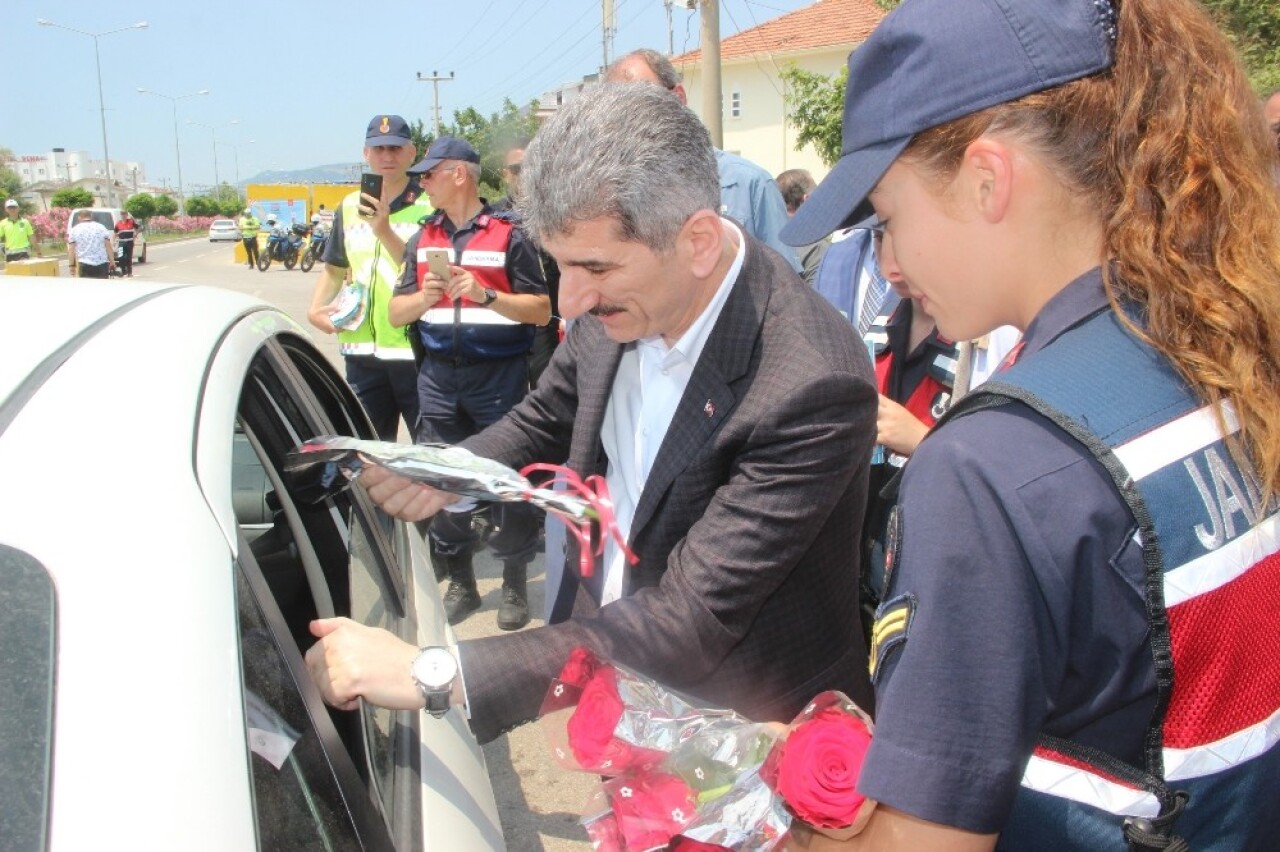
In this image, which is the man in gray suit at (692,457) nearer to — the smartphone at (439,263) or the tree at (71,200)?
the smartphone at (439,263)

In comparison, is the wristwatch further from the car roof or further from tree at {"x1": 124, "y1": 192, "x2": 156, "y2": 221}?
tree at {"x1": 124, "y1": 192, "x2": 156, "y2": 221}

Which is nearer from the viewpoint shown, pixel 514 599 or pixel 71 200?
pixel 514 599

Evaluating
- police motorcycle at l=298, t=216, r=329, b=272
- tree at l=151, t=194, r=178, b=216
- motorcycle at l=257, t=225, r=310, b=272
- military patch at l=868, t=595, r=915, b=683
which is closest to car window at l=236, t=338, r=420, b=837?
military patch at l=868, t=595, r=915, b=683

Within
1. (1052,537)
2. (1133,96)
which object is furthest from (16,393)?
(1133,96)

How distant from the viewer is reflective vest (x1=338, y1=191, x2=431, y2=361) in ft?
14.8

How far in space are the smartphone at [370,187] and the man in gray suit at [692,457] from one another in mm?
2926

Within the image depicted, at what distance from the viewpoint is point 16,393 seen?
1014mm

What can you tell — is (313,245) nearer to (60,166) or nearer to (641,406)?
(641,406)

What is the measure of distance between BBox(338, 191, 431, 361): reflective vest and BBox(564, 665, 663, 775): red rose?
342 centimetres

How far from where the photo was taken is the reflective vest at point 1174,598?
2.75ft

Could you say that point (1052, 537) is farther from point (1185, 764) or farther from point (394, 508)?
point (394, 508)

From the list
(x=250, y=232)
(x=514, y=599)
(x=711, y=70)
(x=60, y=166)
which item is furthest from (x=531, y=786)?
(x=60, y=166)

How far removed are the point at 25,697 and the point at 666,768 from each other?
72 cm

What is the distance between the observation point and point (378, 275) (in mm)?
4609
